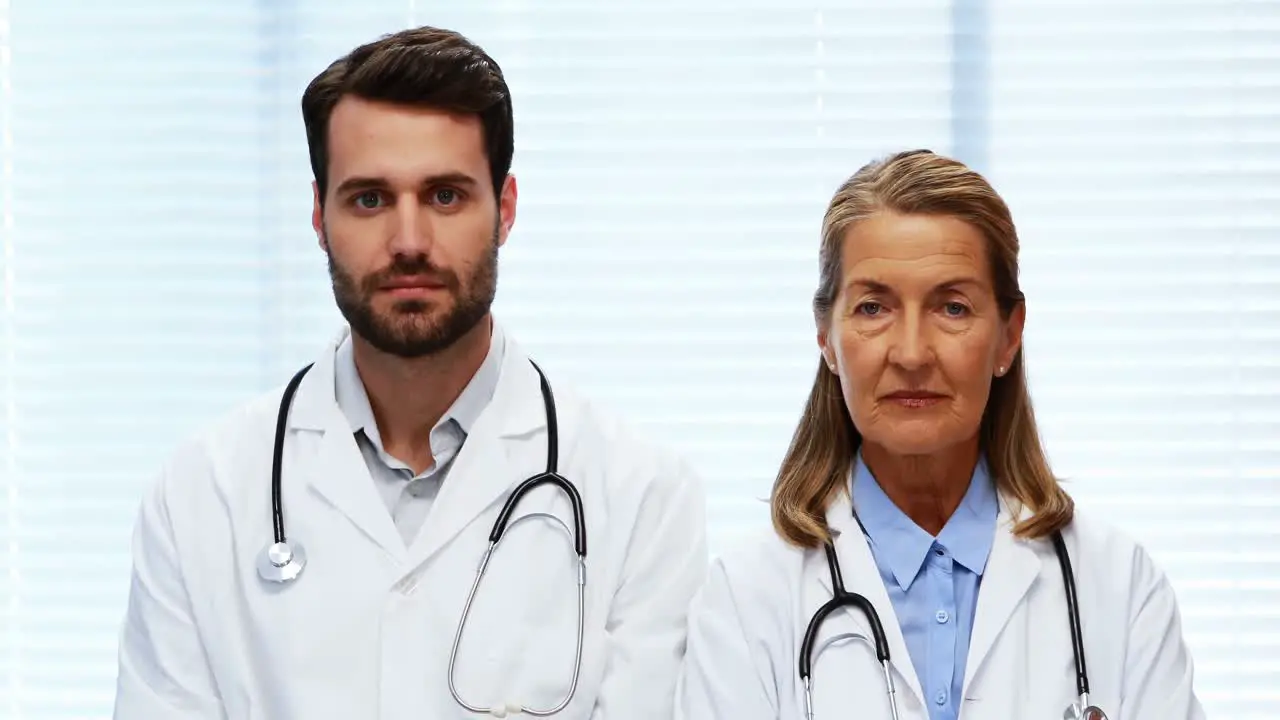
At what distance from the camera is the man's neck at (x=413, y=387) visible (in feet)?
5.70

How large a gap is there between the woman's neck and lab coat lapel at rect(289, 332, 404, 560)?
1.96 ft

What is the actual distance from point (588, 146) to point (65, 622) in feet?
4.32

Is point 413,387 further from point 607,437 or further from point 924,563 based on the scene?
point 924,563

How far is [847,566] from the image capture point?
5.20 feet

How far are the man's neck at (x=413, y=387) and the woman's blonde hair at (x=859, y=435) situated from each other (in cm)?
43

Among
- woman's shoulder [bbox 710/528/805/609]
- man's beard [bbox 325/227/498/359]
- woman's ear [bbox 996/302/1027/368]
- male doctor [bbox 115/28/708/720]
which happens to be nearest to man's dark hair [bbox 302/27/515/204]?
male doctor [bbox 115/28/708/720]

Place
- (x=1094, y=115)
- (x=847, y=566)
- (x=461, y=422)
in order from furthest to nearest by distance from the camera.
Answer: (x=1094, y=115) → (x=461, y=422) → (x=847, y=566)

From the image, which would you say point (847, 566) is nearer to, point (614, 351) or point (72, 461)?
point (614, 351)

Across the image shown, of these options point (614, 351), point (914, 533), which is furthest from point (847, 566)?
point (614, 351)

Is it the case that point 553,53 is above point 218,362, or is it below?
above

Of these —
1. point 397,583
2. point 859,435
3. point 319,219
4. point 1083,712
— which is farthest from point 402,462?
point 1083,712

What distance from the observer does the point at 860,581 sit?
5.15ft

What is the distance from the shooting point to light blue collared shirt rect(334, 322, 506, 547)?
5.68 ft

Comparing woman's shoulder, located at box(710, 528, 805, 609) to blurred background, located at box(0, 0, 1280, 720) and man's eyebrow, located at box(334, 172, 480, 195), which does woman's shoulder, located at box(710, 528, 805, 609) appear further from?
blurred background, located at box(0, 0, 1280, 720)
